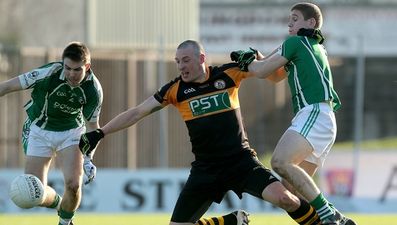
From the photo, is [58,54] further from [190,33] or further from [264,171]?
[264,171]

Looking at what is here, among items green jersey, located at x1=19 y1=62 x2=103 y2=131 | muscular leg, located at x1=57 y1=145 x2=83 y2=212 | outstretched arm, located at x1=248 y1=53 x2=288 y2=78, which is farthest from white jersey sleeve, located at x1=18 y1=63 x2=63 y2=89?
outstretched arm, located at x1=248 y1=53 x2=288 y2=78

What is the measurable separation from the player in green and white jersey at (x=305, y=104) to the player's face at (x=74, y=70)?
1.82 metres

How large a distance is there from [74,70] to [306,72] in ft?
8.06

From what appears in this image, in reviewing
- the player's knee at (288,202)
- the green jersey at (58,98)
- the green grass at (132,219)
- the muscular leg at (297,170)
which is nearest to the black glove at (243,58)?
the muscular leg at (297,170)

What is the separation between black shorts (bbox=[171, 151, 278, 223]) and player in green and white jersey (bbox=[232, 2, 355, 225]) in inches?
12.8

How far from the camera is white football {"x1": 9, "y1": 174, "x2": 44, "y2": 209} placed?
11.6 meters

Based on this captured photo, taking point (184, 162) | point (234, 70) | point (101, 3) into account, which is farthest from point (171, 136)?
point (234, 70)

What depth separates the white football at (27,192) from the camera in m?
11.6

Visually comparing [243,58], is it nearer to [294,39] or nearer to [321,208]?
[294,39]

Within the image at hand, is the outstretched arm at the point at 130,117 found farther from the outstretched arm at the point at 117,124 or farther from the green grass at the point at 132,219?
the green grass at the point at 132,219

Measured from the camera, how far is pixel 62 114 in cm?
1218

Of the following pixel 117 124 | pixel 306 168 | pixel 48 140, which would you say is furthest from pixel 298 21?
pixel 48 140

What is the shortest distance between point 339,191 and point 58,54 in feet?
18.2

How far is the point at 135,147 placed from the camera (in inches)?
858
